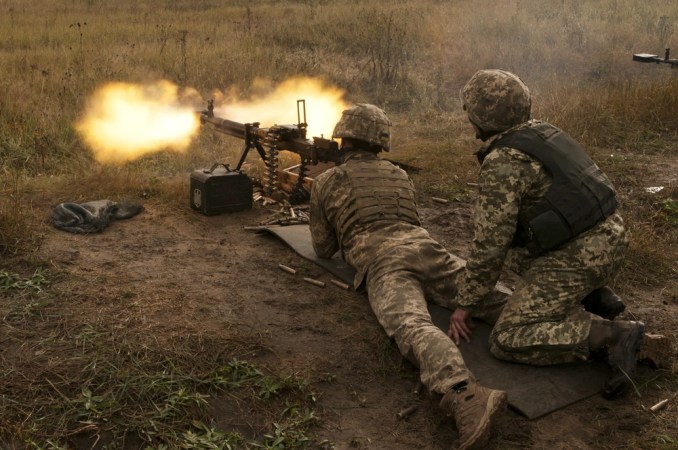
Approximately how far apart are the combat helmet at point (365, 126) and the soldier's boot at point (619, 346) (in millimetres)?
2277

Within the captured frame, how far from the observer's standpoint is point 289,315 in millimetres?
5379

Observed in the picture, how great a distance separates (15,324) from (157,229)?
2387 mm

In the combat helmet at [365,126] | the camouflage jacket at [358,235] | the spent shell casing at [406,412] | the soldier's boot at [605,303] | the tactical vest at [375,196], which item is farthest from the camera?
the combat helmet at [365,126]

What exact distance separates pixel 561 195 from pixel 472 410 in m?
1.53

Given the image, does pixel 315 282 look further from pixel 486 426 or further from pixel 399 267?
pixel 486 426

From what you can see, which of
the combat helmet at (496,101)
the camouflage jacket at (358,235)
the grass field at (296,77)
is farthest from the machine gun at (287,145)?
the combat helmet at (496,101)

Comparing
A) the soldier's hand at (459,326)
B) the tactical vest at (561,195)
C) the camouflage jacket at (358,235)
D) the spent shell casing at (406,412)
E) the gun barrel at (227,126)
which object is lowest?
the spent shell casing at (406,412)

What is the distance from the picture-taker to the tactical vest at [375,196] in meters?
5.49

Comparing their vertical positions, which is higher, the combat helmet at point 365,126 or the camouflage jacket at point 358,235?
the combat helmet at point 365,126

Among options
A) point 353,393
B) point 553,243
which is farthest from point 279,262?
point 553,243

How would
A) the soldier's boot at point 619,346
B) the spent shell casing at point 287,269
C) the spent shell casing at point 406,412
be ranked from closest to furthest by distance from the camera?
the spent shell casing at point 406,412, the soldier's boot at point 619,346, the spent shell casing at point 287,269

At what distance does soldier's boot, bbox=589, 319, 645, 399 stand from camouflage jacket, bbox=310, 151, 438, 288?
1.37 metres

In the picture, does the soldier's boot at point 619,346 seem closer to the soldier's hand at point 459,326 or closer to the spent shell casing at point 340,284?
the soldier's hand at point 459,326

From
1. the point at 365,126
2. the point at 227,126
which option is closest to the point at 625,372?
the point at 365,126
